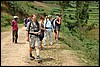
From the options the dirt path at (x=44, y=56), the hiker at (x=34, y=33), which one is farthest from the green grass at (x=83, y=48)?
the hiker at (x=34, y=33)

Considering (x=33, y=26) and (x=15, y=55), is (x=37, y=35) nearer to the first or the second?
(x=33, y=26)

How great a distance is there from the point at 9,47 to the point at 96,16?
2214 inches

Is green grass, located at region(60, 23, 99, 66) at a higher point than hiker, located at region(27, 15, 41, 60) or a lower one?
lower

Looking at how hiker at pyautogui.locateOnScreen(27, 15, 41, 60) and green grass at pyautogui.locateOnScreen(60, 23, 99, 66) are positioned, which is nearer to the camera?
hiker at pyautogui.locateOnScreen(27, 15, 41, 60)

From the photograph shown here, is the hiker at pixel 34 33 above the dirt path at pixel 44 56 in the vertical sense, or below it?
above

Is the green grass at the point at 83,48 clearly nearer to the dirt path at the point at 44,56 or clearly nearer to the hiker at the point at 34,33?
the dirt path at the point at 44,56

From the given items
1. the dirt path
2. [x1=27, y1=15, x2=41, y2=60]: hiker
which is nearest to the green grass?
the dirt path

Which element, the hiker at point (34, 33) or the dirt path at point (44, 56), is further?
the dirt path at point (44, 56)

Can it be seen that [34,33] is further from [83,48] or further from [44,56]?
[83,48]

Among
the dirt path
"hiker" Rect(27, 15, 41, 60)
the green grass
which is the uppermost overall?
"hiker" Rect(27, 15, 41, 60)

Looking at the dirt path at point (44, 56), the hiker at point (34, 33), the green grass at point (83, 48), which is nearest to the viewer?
the hiker at point (34, 33)

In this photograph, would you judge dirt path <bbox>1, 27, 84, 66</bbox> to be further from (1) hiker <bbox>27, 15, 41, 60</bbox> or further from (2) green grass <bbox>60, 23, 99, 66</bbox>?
(1) hiker <bbox>27, 15, 41, 60</bbox>

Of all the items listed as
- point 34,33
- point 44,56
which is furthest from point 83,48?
point 34,33

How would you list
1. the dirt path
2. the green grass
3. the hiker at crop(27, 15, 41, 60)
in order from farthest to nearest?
the green grass
the dirt path
the hiker at crop(27, 15, 41, 60)
